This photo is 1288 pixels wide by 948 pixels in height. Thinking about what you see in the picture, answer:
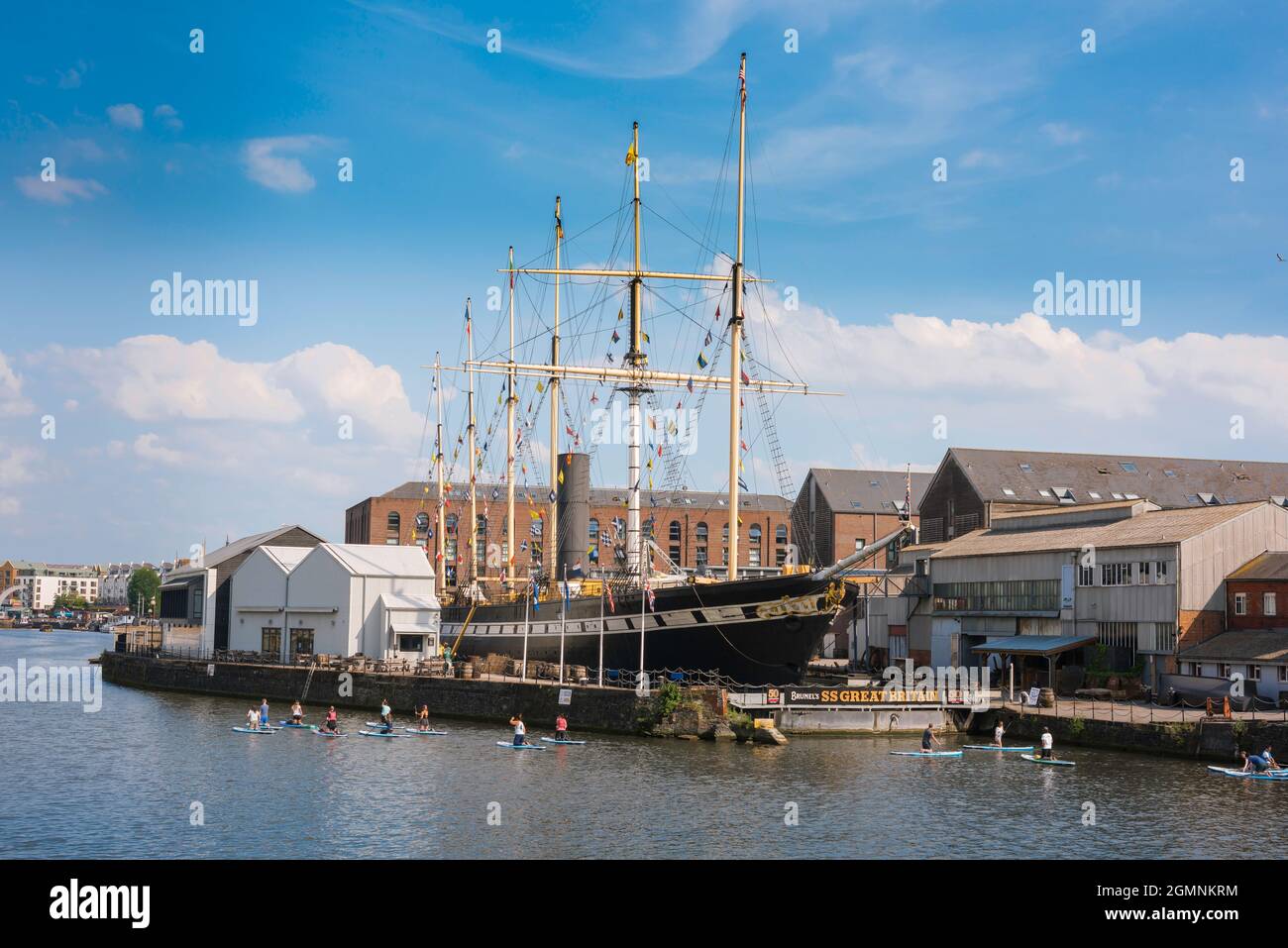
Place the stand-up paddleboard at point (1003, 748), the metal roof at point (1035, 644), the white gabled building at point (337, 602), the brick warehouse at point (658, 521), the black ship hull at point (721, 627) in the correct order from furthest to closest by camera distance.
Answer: the brick warehouse at point (658, 521), the white gabled building at point (337, 602), the metal roof at point (1035, 644), the black ship hull at point (721, 627), the stand-up paddleboard at point (1003, 748)

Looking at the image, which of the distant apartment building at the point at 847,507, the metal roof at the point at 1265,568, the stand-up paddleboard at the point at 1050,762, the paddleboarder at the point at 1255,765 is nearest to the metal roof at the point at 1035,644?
the metal roof at the point at 1265,568

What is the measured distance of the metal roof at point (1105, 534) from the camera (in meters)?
56.8

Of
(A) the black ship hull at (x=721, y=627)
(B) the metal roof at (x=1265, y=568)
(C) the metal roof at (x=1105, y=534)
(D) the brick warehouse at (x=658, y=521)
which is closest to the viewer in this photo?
(B) the metal roof at (x=1265, y=568)

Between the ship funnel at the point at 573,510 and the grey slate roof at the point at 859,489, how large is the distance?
44.6 metres

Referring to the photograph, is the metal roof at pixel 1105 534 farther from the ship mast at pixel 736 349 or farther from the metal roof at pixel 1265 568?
the ship mast at pixel 736 349

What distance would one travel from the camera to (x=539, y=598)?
6919 cm

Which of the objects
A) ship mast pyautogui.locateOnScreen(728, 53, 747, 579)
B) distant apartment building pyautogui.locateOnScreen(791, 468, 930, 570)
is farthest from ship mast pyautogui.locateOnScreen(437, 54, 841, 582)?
distant apartment building pyautogui.locateOnScreen(791, 468, 930, 570)

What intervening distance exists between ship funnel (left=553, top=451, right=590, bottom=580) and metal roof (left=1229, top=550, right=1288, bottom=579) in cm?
3397

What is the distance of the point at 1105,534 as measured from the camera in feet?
204

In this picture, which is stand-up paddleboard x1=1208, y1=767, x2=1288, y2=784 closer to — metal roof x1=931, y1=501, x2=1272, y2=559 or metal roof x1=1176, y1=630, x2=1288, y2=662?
metal roof x1=1176, y1=630, x2=1288, y2=662

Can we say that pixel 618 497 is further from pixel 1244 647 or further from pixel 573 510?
pixel 1244 647
